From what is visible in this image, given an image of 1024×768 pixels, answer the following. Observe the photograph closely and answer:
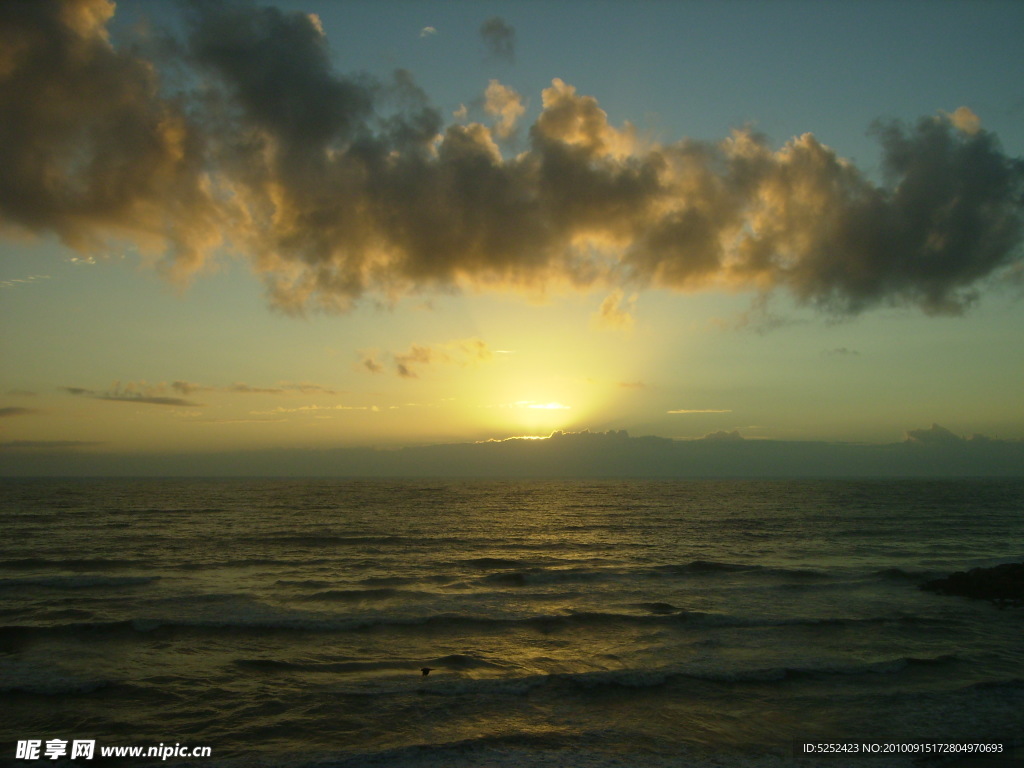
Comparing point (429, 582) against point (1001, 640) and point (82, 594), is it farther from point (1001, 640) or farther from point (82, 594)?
point (1001, 640)

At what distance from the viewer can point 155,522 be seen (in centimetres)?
5531

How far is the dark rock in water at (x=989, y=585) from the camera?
2570 cm

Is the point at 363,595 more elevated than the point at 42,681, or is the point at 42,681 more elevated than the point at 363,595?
the point at 42,681

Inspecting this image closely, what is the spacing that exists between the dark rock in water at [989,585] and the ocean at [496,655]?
1120 mm

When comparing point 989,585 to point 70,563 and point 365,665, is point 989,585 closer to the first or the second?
point 365,665

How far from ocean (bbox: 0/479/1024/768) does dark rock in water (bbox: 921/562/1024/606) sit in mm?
1120

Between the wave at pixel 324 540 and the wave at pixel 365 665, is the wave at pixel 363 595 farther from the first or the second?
the wave at pixel 324 540

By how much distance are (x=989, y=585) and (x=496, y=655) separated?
82.0ft

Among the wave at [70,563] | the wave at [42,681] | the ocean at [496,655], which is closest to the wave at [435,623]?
the ocean at [496,655]

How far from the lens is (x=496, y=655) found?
1844cm

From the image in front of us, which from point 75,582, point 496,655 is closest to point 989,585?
point 496,655

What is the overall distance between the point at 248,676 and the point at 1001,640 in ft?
84.5

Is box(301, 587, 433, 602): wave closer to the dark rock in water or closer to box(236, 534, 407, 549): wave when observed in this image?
box(236, 534, 407, 549): wave

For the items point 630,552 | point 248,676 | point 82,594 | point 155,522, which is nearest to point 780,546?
point 630,552
